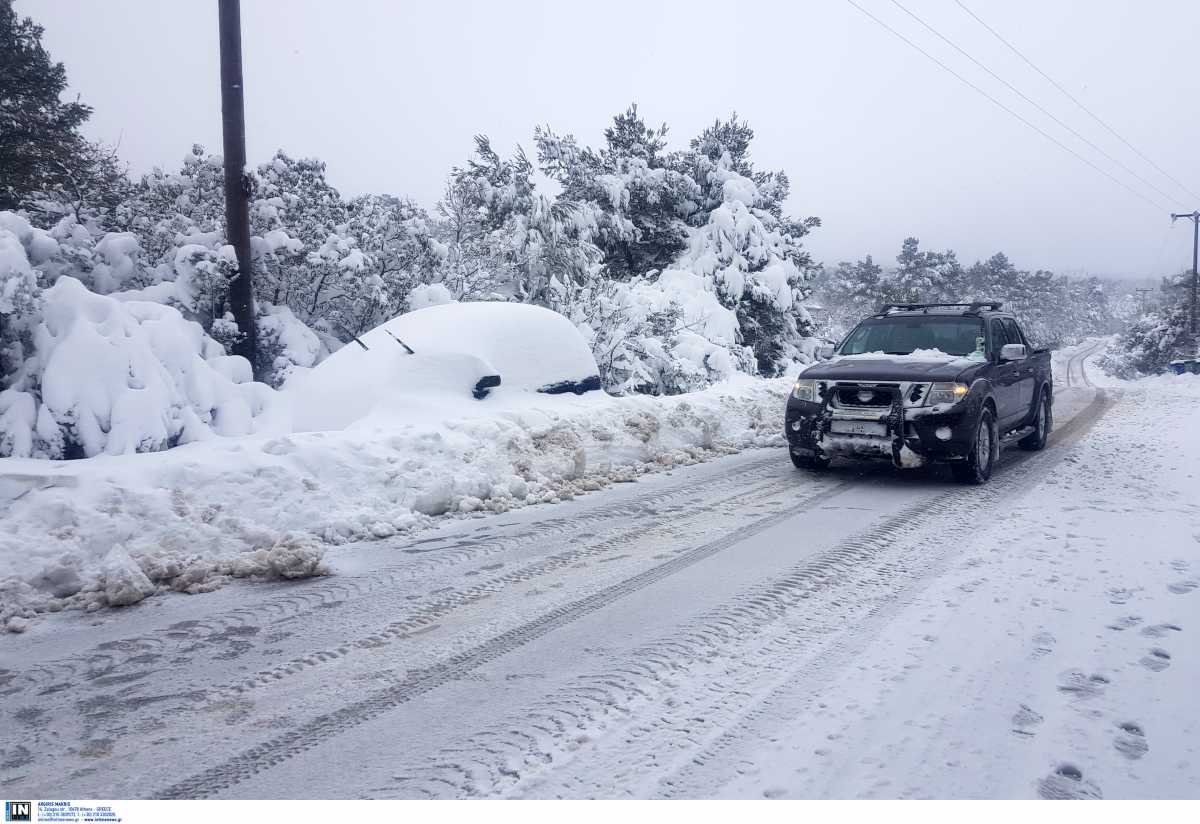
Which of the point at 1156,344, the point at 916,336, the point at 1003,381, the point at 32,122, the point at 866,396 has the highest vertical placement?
the point at 32,122

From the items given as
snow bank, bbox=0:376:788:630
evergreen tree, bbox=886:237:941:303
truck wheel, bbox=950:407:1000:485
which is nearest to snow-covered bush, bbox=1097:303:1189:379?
evergreen tree, bbox=886:237:941:303

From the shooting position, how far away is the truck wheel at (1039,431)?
1034 centimetres

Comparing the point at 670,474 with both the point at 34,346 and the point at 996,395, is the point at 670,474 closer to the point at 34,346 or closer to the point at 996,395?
the point at 996,395

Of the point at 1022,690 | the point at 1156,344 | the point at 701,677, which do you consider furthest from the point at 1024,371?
the point at 1156,344

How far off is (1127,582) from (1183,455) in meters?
6.50

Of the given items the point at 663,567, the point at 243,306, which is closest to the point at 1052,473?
the point at 663,567

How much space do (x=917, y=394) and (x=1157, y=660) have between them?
14.3 ft

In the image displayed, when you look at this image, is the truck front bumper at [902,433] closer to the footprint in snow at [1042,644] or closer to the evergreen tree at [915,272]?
the footprint in snow at [1042,644]

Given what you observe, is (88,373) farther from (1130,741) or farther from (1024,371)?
(1024,371)

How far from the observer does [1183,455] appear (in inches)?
372

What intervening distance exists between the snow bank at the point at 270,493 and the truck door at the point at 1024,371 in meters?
4.39

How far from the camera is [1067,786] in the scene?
244 cm

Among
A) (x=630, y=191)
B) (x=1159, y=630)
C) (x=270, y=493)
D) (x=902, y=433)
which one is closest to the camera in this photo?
(x=1159, y=630)

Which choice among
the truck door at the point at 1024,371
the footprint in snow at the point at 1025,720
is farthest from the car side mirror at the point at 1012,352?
the footprint in snow at the point at 1025,720
